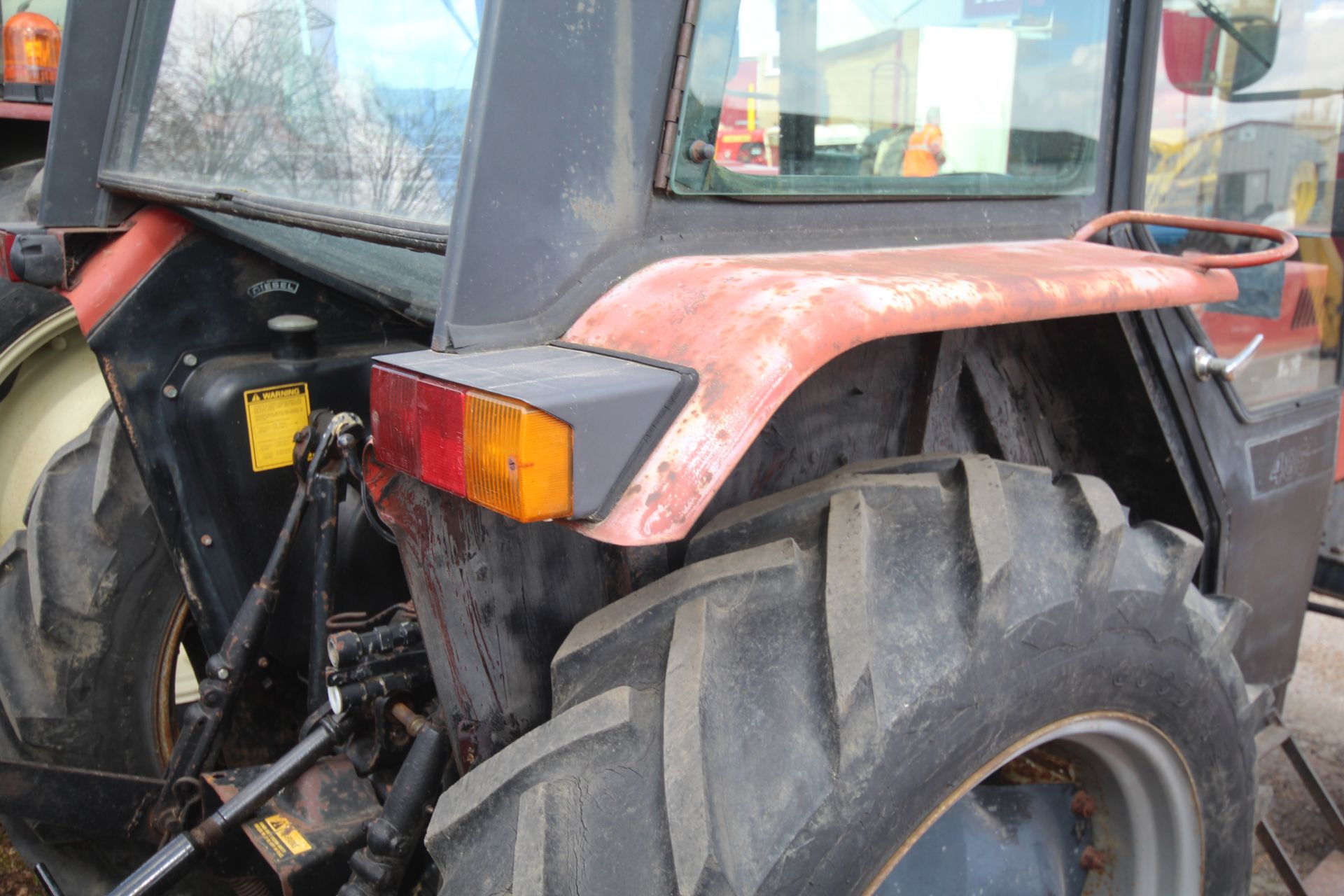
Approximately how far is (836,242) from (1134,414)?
2.10ft

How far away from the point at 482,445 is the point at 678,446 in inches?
6.1

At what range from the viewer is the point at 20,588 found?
70.8 inches

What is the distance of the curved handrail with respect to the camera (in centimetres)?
129

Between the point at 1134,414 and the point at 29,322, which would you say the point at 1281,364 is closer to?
the point at 1134,414

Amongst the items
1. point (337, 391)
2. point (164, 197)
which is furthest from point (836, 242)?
point (164, 197)

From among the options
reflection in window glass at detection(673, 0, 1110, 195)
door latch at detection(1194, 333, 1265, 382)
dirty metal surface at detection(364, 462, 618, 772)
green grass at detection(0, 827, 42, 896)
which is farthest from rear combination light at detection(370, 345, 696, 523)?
green grass at detection(0, 827, 42, 896)

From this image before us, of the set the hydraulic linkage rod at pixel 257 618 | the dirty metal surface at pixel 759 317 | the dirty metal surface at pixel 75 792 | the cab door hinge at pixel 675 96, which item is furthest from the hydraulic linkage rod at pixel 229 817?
the cab door hinge at pixel 675 96

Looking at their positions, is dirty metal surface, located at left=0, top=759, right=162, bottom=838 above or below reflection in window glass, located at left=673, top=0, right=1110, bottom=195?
below

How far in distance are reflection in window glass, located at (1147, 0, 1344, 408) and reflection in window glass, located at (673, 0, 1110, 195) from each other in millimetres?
266

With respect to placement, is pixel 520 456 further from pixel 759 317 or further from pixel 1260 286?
pixel 1260 286

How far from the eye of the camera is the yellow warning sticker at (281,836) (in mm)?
1353

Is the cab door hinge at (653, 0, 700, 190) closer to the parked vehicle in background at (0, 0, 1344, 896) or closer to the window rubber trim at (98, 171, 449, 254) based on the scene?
the parked vehicle in background at (0, 0, 1344, 896)

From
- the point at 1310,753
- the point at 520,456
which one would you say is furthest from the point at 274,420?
the point at 1310,753

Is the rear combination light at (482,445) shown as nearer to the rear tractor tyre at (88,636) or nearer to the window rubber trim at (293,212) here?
the window rubber trim at (293,212)
